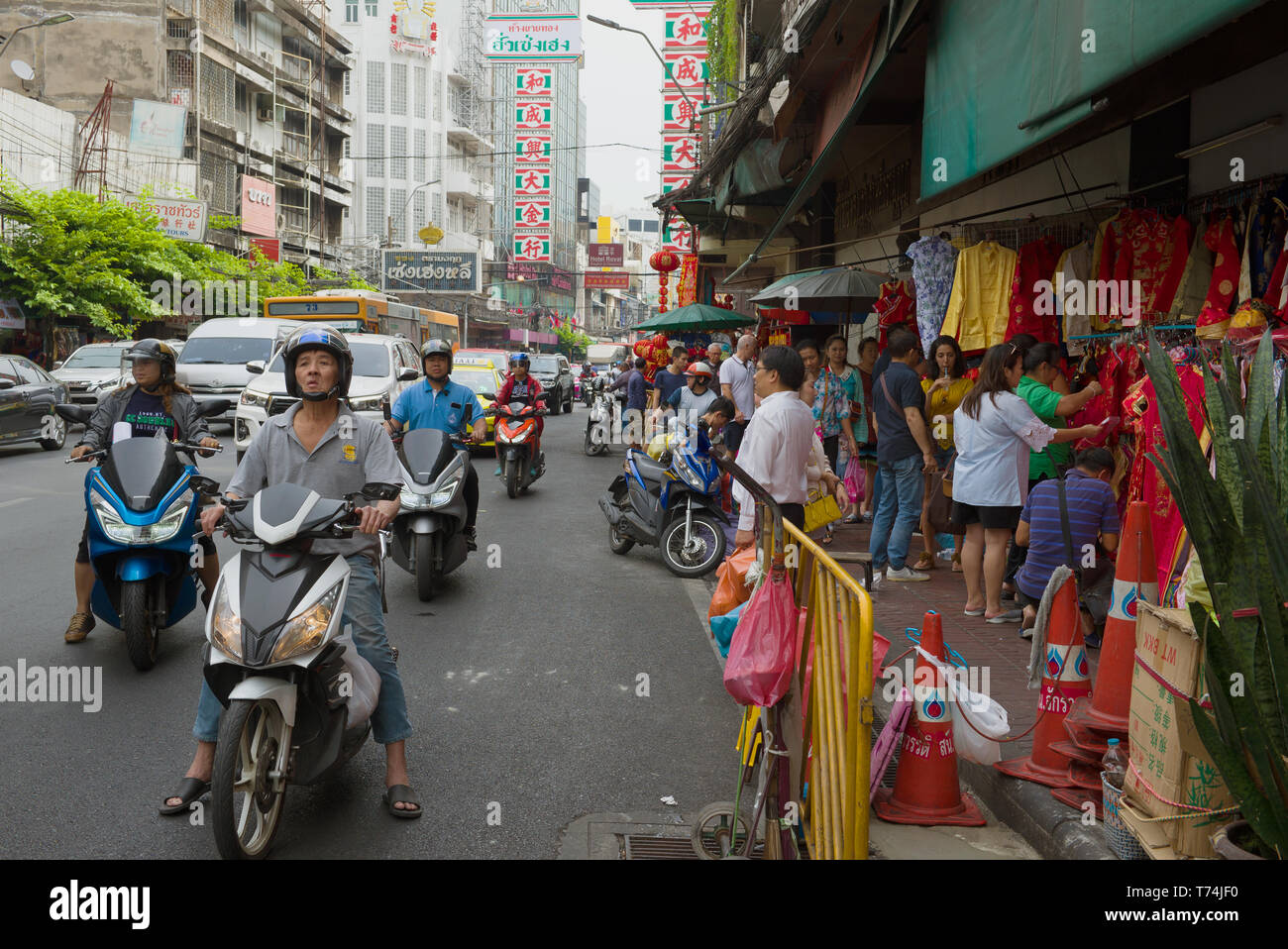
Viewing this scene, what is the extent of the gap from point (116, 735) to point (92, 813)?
0.92 metres

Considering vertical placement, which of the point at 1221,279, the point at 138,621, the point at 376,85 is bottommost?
the point at 138,621

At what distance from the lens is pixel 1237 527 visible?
271 cm

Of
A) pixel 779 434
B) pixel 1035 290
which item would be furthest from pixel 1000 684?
pixel 1035 290

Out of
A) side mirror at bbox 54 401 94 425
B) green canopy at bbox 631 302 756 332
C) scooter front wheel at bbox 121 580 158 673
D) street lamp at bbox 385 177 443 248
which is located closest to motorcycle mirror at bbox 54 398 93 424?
side mirror at bbox 54 401 94 425

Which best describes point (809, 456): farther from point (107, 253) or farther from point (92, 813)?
point (107, 253)

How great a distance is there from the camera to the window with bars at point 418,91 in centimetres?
7406

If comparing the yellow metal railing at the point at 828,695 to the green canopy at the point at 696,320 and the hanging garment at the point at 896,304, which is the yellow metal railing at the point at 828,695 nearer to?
the hanging garment at the point at 896,304

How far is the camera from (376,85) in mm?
73625

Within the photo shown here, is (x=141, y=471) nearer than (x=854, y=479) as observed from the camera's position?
Yes

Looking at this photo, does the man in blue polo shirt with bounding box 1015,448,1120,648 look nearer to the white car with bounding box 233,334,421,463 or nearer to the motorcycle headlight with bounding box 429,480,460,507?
the motorcycle headlight with bounding box 429,480,460,507

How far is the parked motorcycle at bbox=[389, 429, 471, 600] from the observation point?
25.7 ft

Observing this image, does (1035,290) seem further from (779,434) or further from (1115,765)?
(1115,765)

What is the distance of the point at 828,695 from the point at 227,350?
20.7 metres

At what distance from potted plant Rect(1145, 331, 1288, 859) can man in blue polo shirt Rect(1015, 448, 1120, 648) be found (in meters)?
3.46
